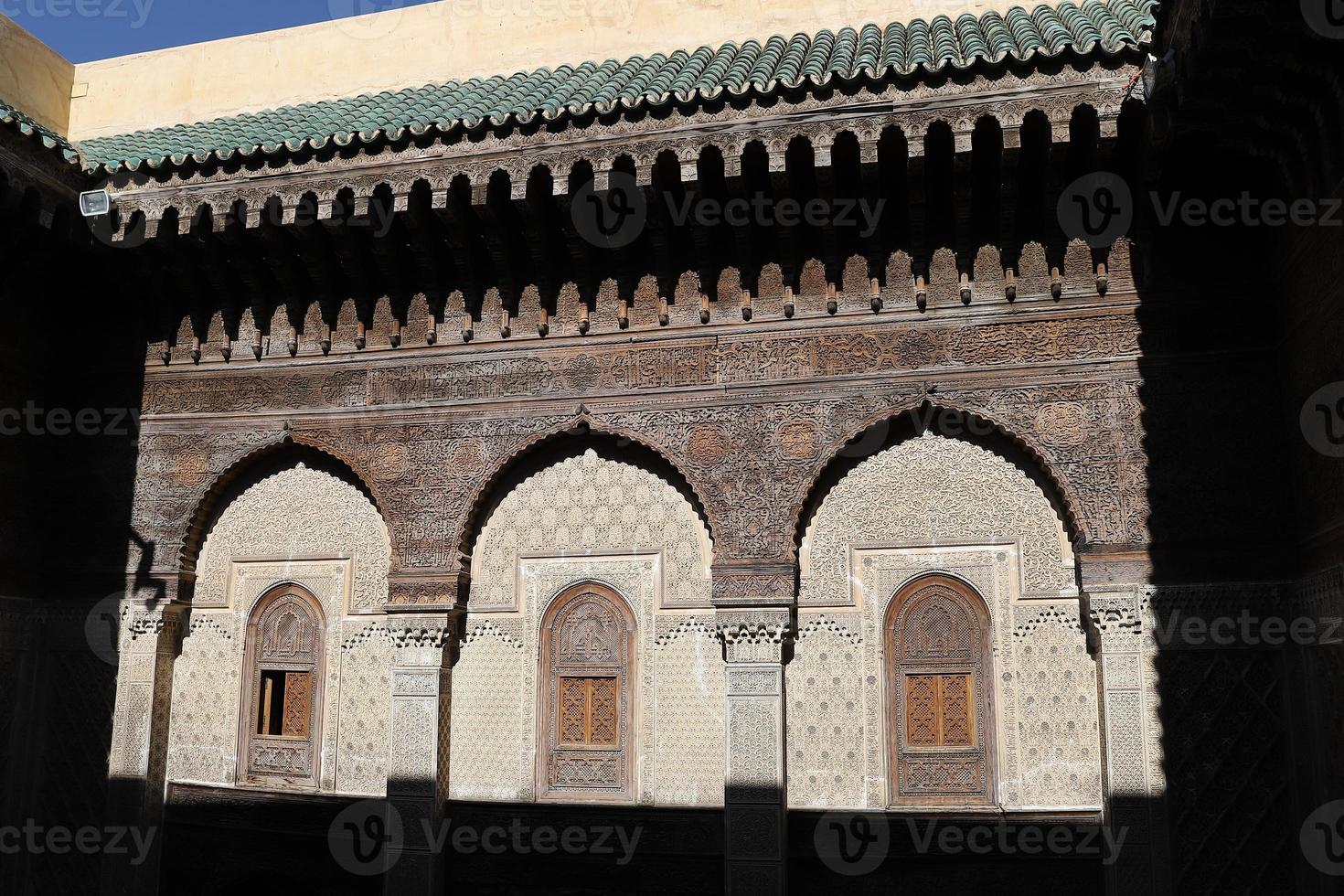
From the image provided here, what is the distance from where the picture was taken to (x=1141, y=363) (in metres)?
5.14

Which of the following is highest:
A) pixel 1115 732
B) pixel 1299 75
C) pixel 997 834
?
pixel 1299 75

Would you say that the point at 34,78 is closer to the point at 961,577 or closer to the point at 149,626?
the point at 149,626

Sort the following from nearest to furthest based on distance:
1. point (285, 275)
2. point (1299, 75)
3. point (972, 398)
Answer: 1. point (1299, 75)
2. point (972, 398)
3. point (285, 275)

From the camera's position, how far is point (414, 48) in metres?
7.35

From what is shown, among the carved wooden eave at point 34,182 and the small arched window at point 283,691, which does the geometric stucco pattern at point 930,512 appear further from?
the carved wooden eave at point 34,182

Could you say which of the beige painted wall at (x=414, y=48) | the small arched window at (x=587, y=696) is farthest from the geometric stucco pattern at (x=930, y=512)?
the beige painted wall at (x=414, y=48)

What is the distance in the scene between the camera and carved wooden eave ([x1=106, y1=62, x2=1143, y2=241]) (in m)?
4.87

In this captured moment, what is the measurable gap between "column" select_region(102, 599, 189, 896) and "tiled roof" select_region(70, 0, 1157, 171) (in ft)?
8.03

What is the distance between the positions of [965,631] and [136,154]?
17.6ft

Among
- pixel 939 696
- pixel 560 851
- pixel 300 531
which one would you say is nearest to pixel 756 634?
pixel 939 696

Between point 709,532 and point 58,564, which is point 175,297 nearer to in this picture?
point 58,564

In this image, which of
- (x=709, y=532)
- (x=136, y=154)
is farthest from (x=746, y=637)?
(x=136, y=154)

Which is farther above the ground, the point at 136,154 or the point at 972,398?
the point at 136,154

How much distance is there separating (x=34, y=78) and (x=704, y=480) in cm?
533
